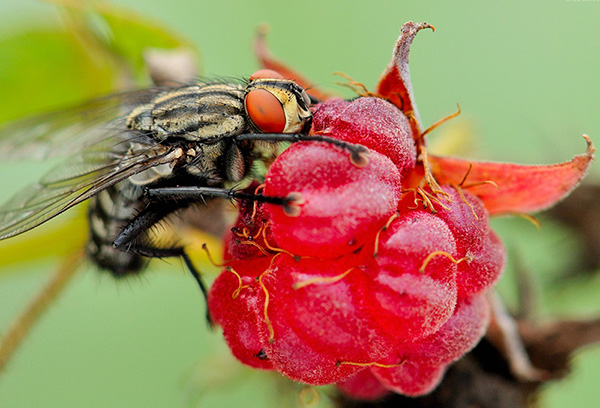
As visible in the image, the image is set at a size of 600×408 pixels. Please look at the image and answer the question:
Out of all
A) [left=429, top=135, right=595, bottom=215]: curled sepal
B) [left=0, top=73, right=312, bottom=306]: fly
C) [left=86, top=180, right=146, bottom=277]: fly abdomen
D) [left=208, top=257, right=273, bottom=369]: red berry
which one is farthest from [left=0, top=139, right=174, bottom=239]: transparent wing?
[left=429, top=135, right=595, bottom=215]: curled sepal

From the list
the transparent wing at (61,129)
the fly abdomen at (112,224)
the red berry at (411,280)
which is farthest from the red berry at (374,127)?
the transparent wing at (61,129)

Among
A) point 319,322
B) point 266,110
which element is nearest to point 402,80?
point 266,110

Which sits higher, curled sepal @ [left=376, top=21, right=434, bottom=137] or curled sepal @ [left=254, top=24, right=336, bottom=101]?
curled sepal @ [left=376, top=21, right=434, bottom=137]

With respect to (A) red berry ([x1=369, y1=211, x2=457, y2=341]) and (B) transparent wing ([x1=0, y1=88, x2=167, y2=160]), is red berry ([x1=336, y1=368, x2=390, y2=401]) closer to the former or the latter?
(A) red berry ([x1=369, y1=211, x2=457, y2=341])

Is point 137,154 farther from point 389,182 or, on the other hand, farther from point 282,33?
point 282,33

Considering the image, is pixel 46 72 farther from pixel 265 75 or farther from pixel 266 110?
pixel 266 110

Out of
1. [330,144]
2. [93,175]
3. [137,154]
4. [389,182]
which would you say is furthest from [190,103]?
[389,182]
